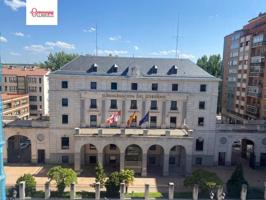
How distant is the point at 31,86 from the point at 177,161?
185 ft

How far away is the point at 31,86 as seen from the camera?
88.2 meters

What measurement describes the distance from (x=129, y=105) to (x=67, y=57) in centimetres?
6910

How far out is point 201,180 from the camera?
1432 inches

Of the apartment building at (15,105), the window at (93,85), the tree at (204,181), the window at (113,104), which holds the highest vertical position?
the window at (93,85)

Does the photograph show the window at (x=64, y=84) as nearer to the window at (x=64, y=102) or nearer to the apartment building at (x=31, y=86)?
the window at (x=64, y=102)

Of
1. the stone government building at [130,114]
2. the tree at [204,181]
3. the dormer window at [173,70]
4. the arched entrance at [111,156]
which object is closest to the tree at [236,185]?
the tree at [204,181]

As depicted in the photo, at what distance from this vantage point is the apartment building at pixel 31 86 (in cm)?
8800

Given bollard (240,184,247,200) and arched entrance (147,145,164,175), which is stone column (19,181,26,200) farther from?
bollard (240,184,247,200)

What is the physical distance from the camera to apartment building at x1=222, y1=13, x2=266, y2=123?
6412cm

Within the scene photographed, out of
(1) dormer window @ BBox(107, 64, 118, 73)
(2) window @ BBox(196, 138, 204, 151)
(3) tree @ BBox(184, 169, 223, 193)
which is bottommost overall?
(3) tree @ BBox(184, 169, 223, 193)

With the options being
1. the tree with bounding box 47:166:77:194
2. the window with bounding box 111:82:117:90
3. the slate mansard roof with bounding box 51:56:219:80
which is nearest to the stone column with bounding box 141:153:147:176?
the window with bounding box 111:82:117:90

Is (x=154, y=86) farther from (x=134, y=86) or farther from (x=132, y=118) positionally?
(x=132, y=118)

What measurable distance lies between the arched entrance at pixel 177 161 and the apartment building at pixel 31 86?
50859 millimetres

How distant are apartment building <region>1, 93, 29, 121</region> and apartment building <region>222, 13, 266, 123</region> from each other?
56.9 meters
